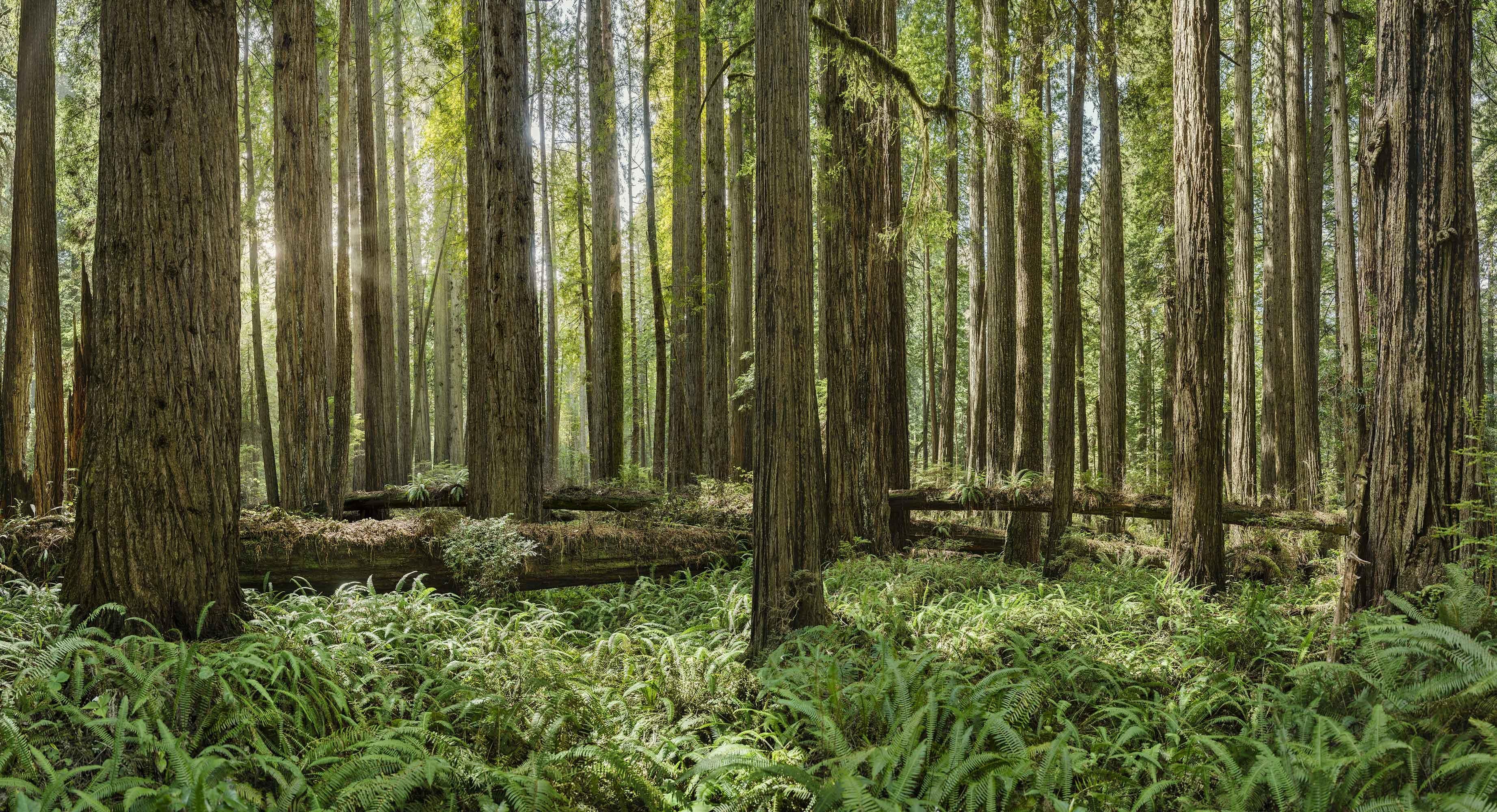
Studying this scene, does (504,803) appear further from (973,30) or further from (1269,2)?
(1269,2)

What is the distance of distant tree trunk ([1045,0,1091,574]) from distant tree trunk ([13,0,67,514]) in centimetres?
944

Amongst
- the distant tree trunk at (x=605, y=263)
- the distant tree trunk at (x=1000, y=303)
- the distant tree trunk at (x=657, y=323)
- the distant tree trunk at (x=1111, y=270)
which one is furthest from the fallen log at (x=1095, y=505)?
the distant tree trunk at (x=657, y=323)

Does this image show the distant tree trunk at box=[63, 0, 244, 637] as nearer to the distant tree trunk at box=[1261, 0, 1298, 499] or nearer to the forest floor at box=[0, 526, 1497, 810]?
the forest floor at box=[0, 526, 1497, 810]

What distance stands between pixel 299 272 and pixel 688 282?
646 cm

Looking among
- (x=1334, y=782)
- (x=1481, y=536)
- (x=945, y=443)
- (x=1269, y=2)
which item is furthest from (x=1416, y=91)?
(x=945, y=443)

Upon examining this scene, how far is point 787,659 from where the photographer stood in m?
4.93

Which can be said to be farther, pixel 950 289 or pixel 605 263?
pixel 950 289

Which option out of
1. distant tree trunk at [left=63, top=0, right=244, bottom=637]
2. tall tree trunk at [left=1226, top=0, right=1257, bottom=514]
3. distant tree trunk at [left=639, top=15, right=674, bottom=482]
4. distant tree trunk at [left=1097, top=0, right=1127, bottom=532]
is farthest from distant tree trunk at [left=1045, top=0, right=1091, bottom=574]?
distant tree trunk at [left=639, top=15, right=674, bottom=482]

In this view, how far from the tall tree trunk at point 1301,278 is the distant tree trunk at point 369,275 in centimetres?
1362

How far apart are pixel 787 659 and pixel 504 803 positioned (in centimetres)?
206

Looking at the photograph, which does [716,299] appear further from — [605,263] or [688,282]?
[605,263]

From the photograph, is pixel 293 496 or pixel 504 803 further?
pixel 293 496

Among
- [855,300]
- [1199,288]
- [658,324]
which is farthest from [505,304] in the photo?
[658,324]

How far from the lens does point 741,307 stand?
48.7ft
